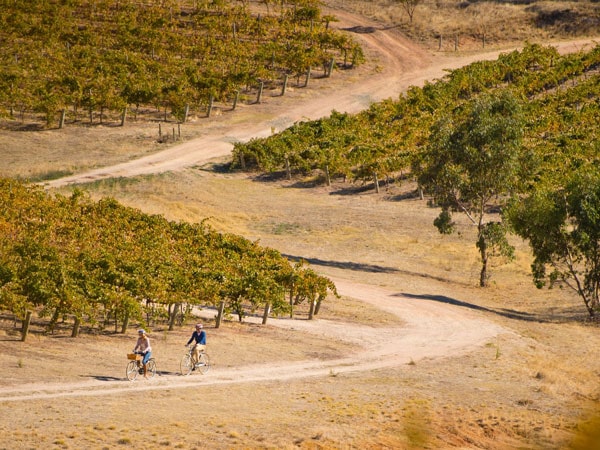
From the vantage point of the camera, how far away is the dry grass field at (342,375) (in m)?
24.5

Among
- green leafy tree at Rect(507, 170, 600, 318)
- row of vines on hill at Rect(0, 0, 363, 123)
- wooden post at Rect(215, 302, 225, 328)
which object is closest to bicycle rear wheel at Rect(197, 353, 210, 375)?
wooden post at Rect(215, 302, 225, 328)

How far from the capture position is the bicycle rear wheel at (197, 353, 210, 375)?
31.3 meters

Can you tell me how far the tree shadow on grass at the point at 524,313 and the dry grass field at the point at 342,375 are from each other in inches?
6.1

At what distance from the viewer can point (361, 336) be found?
4044cm

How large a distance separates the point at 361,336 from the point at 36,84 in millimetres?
60655

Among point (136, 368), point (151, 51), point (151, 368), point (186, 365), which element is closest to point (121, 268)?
point (186, 365)

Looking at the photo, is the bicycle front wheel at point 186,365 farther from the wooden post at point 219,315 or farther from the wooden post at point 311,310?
the wooden post at point 311,310

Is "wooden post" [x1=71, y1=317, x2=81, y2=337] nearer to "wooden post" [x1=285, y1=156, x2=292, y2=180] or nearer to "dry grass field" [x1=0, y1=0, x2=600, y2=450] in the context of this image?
"dry grass field" [x1=0, y1=0, x2=600, y2=450]

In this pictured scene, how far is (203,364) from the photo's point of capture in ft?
103

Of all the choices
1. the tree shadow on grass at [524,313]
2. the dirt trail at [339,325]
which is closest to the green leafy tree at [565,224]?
the tree shadow on grass at [524,313]

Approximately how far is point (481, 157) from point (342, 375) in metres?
23.7

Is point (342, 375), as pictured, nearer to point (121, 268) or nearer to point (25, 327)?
point (121, 268)

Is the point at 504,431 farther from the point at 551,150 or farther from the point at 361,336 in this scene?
the point at 551,150

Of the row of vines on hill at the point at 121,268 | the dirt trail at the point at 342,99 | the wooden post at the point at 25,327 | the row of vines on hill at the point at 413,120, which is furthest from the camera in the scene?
the row of vines on hill at the point at 413,120
